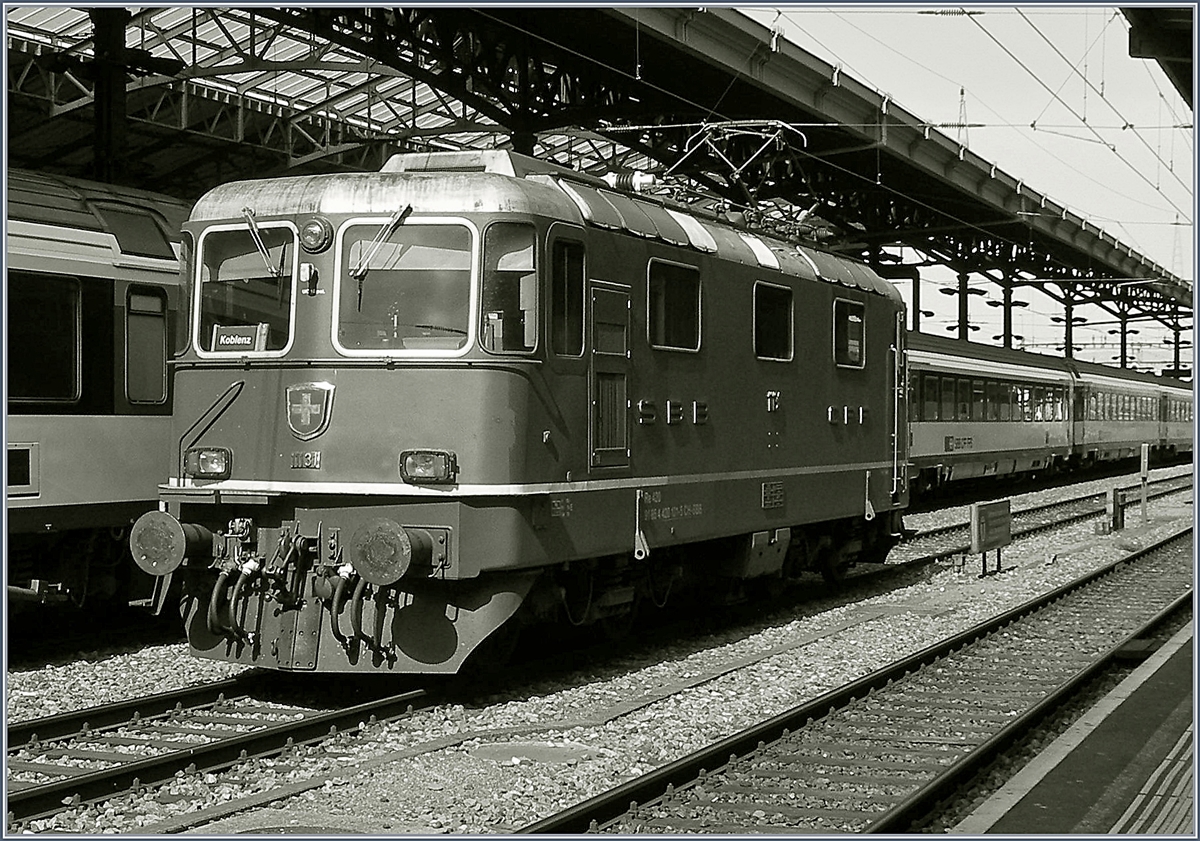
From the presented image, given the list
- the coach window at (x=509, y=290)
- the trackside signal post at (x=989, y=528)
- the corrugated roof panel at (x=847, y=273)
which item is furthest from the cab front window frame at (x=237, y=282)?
the trackside signal post at (x=989, y=528)

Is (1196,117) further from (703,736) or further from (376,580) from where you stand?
(376,580)

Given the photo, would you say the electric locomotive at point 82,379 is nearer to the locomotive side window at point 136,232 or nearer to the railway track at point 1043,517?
the locomotive side window at point 136,232

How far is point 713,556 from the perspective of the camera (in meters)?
12.5

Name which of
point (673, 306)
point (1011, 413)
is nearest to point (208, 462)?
point (673, 306)

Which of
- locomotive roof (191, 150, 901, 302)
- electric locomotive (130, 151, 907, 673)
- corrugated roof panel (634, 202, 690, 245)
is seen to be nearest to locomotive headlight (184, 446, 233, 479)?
electric locomotive (130, 151, 907, 673)

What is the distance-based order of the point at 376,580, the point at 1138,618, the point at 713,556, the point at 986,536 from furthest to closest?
the point at 986,536 → the point at 1138,618 → the point at 713,556 → the point at 376,580

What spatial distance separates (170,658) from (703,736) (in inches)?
180

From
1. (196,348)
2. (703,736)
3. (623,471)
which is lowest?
(703,736)

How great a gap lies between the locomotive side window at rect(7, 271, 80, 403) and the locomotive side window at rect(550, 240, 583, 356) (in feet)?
13.6

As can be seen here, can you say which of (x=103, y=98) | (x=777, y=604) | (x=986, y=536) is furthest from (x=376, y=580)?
(x=103, y=98)

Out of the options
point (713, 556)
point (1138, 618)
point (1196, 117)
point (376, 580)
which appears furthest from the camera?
point (1138, 618)

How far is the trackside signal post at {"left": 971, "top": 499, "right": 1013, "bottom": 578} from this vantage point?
638 inches

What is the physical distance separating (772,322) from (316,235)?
476 centimetres

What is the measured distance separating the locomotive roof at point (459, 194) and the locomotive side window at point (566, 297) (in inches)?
9.1
